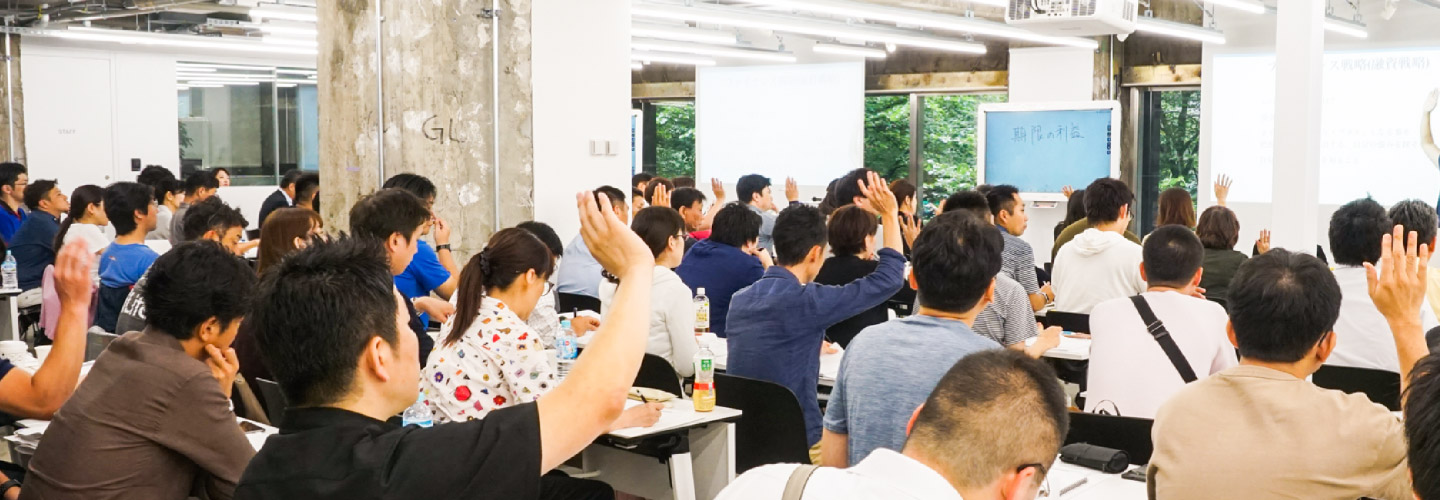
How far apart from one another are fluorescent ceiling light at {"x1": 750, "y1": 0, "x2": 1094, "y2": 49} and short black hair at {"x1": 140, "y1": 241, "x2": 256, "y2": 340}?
21.1 feet

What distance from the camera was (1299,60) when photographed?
18.9 feet

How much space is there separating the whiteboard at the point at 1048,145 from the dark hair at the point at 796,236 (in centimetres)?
873

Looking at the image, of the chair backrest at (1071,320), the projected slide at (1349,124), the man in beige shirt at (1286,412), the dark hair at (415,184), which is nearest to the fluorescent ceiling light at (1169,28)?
the projected slide at (1349,124)

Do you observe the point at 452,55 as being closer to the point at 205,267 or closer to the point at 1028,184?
the point at 205,267

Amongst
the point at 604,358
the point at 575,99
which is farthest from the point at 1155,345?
the point at 575,99

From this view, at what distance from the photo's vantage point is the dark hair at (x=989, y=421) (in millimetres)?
1758

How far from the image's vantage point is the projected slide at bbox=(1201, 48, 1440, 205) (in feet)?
37.2

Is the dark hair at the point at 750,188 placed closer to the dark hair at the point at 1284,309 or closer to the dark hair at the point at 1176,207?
the dark hair at the point at 1176,207

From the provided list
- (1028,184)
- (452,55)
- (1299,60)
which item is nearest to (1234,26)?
(1028,184)

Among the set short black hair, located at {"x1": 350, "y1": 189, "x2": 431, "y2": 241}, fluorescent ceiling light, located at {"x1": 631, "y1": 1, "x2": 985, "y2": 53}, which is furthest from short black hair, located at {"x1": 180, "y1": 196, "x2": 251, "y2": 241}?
fluorescent ceiling light, located at {"x1": 631, "y1": 1, "x2": 985, "y2": 53}

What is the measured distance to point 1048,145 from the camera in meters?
13.2

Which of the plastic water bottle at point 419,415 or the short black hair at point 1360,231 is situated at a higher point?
the short black hair at point 1360,231

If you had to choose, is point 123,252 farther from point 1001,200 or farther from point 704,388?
point 1001,200

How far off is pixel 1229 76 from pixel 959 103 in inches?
145
